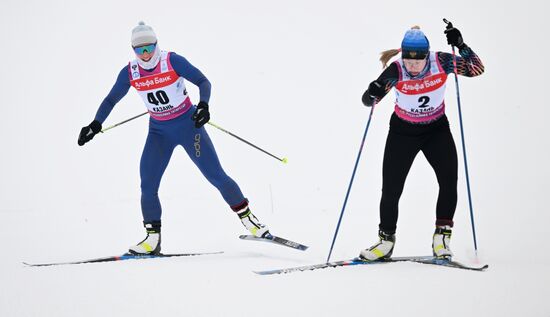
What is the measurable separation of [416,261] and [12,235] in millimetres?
3977

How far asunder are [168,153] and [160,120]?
0.86ft

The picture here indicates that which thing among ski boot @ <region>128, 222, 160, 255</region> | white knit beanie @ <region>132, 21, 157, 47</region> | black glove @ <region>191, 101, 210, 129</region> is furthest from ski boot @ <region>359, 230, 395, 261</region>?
white knit beanie @ <region>132, 21, 157, 47</region>

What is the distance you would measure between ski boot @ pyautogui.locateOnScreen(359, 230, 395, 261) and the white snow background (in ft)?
0.72

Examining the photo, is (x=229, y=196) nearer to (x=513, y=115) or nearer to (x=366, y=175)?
(x=366, y=175)

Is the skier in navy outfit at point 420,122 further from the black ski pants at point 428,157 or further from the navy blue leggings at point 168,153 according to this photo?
the navy blue leggings at point 168,153

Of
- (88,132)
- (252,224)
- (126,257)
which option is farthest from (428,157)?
(88,132)

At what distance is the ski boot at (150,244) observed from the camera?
15.7ft

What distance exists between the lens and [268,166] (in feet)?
34.1

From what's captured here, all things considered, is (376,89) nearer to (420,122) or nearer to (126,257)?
(420,122)

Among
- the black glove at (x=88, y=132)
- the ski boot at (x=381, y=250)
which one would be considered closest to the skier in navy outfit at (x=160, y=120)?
the black glove at (x=88, y=132)

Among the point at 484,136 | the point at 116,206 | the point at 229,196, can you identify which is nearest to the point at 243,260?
the point at 229,196

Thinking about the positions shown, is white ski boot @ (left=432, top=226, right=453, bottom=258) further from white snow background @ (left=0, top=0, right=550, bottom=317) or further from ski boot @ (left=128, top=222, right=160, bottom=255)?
ski boot @ (left=128, top=222, right=160, bottom=255)

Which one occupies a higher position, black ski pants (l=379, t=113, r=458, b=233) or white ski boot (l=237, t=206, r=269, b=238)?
black ski pants (l=379, t=113, r=458, b=233)

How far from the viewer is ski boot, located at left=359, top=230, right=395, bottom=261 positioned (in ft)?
13.8
